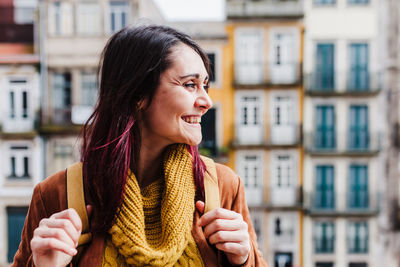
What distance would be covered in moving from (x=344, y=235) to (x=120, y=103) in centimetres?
492

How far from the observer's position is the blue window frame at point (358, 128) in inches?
189

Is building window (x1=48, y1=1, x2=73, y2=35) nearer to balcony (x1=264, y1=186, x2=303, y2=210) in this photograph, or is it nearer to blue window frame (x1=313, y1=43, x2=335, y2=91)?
blue window frame (x1=313, y1=43, x2=335, y2=91)

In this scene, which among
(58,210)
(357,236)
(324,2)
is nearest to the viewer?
(58,210)

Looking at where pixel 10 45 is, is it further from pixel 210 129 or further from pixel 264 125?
pixel 264 125

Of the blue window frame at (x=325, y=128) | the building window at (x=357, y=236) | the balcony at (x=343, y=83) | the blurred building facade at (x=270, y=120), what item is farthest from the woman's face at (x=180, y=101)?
the building window at (x=357, y=236)

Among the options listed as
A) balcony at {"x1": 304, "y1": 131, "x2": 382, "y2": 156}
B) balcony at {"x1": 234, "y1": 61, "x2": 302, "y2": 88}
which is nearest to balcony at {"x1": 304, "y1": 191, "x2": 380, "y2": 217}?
balcony at {"x1": 304, "y1": 131, "x2": 382, "y2": 156}

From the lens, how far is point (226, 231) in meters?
0.47

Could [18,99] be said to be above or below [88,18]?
below

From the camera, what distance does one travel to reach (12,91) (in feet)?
15.5

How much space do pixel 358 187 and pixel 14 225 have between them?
4.55 m

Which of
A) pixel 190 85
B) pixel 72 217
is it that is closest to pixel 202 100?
pixel 190 85

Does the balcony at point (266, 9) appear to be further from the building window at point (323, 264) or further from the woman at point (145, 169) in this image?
the woman at point (145, 169)

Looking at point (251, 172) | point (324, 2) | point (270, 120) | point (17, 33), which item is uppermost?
point (324, 2)

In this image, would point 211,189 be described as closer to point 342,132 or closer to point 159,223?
point 159,223
